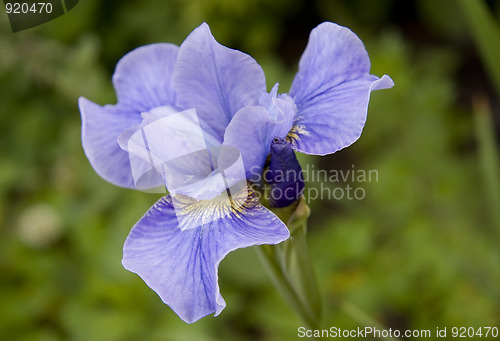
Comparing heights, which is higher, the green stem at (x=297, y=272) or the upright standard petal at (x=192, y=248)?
the upright standard petal at (x=192, y=248)

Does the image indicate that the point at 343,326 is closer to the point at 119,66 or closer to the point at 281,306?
the point at 281,306

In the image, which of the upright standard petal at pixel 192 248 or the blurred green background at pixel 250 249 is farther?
the blurred green background at pixel 250 249

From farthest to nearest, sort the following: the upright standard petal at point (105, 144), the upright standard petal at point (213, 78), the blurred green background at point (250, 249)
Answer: the blurred green background at point (250, 249) < the upright standard petal at point (105, 144) < the upright standard petal at point (213, 78)

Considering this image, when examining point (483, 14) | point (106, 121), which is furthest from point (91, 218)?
point (483, 14)

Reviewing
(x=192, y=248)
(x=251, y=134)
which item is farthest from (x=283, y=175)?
(x=192, y=248)

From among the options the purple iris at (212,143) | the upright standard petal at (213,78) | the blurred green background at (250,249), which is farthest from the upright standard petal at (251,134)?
the blurred green background at (250,249)

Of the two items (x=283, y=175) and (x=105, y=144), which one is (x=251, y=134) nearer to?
(x=283, y=175)

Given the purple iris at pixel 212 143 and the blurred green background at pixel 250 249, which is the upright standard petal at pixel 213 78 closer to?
the purple iris at pixel 212 143
